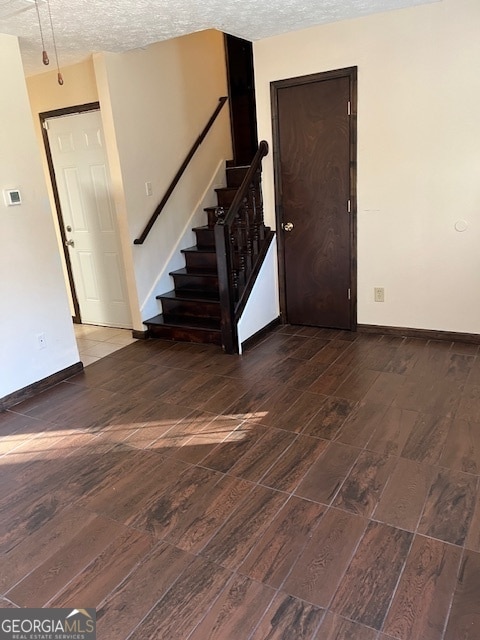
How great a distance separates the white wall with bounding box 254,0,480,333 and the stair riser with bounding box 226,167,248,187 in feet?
3.97

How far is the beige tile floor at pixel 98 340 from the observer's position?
4310 mm

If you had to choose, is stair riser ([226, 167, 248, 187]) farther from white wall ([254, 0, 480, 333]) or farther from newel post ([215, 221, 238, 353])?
newel post ([215, 221, 238, 353])

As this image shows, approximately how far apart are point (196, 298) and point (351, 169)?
182cm

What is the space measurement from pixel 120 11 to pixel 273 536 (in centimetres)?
318

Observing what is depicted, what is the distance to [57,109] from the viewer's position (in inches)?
178

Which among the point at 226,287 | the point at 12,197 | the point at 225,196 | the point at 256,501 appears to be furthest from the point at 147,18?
the point at 256,501

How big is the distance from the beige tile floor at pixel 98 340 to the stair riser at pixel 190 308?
0.46 metres

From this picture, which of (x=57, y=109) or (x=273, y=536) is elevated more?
(x=57, y=109)

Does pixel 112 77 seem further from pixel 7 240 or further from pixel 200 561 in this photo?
pixel 200 561

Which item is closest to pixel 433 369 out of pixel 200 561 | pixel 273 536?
pixel 273 536

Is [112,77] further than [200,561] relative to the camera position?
Yes

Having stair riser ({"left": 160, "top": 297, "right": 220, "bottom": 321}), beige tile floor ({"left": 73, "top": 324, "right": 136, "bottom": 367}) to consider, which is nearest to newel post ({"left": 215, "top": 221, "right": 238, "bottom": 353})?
stair riser ({"left": 160, "top": 297, "right": 220, "bottom": 321})

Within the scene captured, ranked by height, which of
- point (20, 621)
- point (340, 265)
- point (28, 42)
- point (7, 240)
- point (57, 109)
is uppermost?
point (28, 42)

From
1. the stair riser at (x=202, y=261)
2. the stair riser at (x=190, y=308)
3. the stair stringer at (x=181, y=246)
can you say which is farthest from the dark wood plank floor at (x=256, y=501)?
the stair riser at (x=202, y=261)
